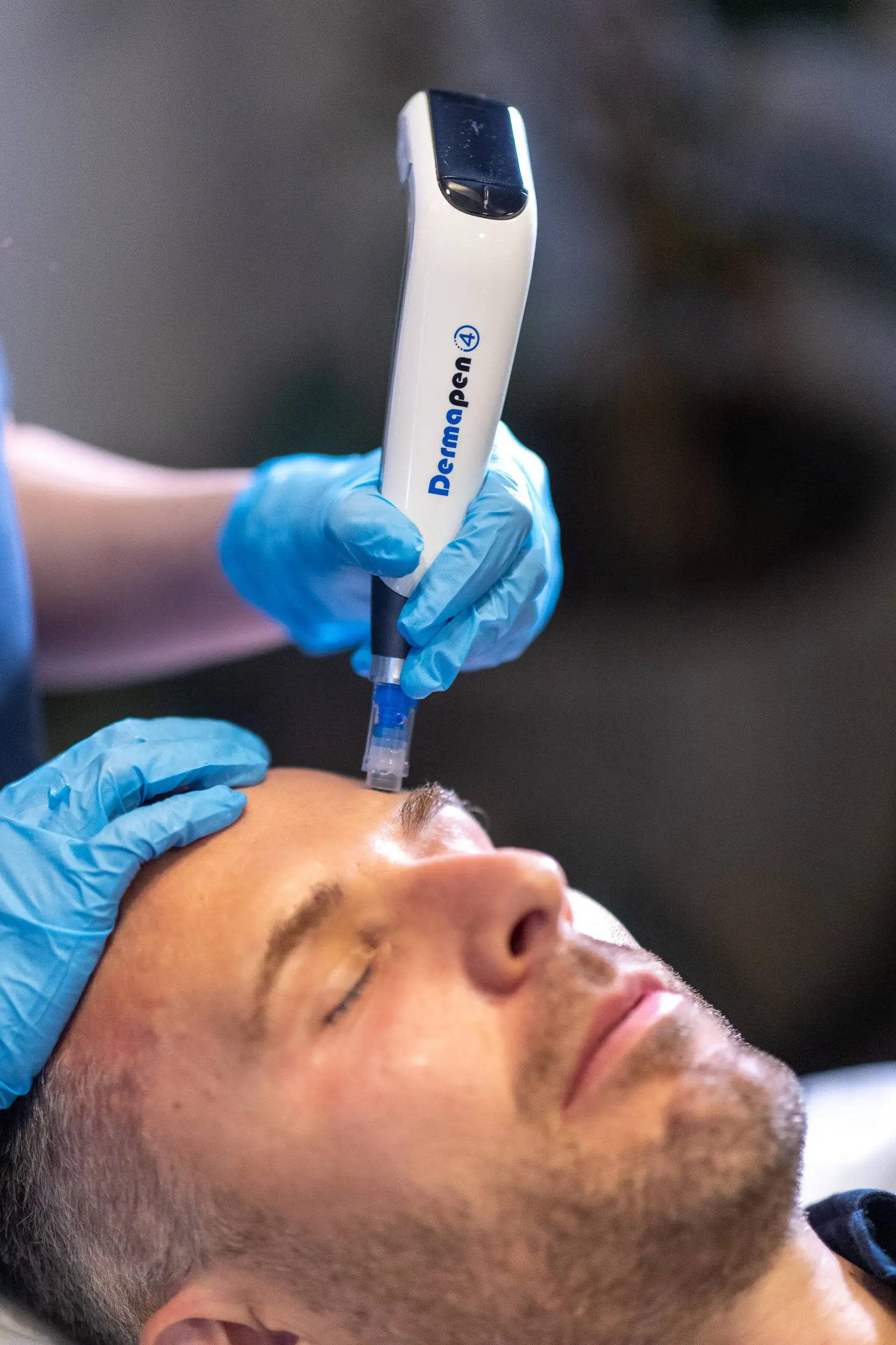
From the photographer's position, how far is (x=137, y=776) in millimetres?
1027

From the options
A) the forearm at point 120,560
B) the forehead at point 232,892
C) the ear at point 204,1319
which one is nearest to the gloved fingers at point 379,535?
the forehead at point 232,892

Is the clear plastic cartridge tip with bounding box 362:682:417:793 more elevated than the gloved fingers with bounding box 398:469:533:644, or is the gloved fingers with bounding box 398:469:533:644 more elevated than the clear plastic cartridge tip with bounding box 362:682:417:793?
the gloved fingers with bounding box 398:469:533:644

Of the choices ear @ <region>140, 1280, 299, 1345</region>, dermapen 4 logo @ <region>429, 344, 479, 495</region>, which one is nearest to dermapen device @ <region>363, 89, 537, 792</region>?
dermapen 4 logo @ <region>429, 344, 479, 495</region>

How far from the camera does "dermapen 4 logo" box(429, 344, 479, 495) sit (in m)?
0.96

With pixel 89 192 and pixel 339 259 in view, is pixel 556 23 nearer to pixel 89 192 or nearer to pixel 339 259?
pixel 339 259

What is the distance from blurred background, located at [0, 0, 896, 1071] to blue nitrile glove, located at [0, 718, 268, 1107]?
705mm

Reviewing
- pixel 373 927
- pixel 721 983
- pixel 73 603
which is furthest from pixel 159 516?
pixel 721 983

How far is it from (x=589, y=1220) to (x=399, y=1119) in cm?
16

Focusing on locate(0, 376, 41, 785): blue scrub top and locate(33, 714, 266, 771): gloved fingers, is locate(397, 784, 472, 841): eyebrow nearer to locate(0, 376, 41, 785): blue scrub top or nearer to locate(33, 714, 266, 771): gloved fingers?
locate(33, 714, 266, 771): gloved fingers

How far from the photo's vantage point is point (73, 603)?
→ 146 centimetres

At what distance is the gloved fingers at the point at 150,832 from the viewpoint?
96cm

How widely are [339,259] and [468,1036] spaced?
42.7 inches

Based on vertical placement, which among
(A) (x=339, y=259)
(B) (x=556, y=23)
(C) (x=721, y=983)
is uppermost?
(B) (x=556, y=23)

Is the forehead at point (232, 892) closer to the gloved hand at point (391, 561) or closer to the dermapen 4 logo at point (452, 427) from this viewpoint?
the gloved hand at point (391, 561)
